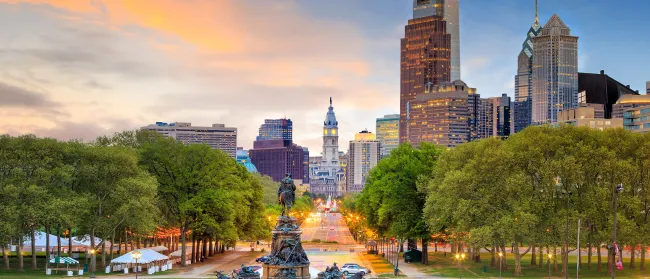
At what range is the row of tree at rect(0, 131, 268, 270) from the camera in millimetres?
74875

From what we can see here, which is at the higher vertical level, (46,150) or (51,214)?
(46,150)

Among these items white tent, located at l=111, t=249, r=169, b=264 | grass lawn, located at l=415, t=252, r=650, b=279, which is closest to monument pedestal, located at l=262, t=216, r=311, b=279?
white tent, located at l=111, t=249, r=169, b=264

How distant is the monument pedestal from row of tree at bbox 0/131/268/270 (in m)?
26.6

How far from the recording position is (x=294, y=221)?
186 feet

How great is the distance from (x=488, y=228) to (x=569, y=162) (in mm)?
9877

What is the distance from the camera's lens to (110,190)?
8062cm

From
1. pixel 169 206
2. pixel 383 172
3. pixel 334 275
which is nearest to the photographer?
pixel 334 275

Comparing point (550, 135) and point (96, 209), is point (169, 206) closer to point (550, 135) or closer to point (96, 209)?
point (96, 209)

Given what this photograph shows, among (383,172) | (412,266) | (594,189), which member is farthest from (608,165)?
(383,172)

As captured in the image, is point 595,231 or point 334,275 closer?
point 334,275

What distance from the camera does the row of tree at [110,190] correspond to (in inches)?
2948

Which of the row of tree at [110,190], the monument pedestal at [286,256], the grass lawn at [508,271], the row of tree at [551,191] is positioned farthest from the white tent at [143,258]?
the row of tree at [551,191]

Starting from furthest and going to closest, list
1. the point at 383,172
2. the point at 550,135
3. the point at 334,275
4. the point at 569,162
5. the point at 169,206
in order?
the point at 383,172 → the point at 169,206 → the point at 550,135 → the point at 569,162 → the point at 334,275

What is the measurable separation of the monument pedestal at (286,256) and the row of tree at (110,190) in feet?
87.4
